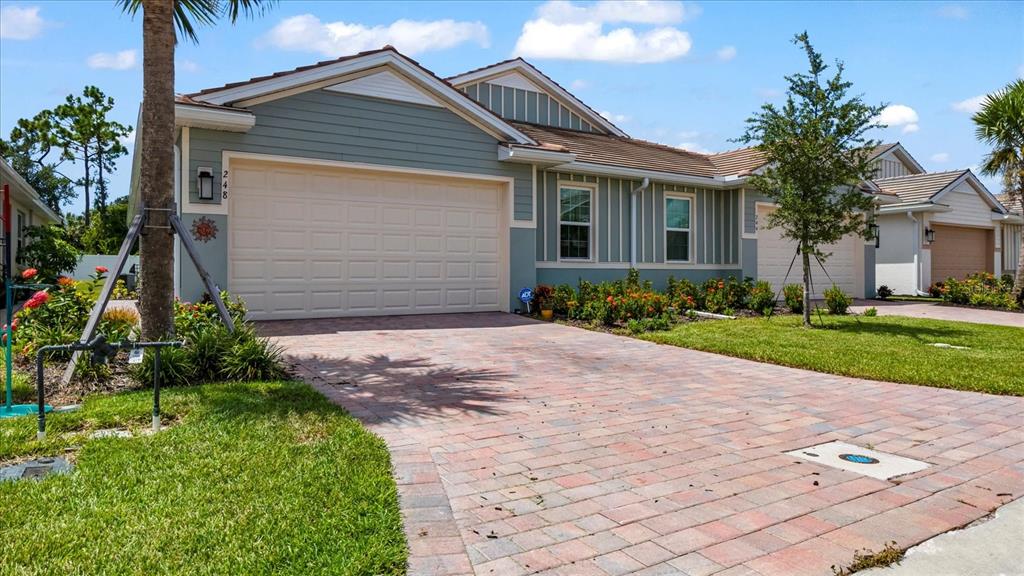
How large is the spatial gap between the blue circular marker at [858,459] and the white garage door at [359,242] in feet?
29.4

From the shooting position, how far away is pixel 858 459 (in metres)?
4.32

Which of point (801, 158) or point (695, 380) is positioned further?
point (801, 158)

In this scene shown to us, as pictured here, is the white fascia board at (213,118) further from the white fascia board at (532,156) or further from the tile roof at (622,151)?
the tile roof at (622,151)

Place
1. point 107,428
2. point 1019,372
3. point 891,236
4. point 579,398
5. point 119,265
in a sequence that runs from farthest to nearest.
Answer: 1. point 891,236
2. point 1019,372
3. point 119,265
4. point 579,398
5. point 107,428

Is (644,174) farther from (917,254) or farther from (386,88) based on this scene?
(917,254)

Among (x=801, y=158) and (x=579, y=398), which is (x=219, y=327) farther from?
(x=801, y=158)

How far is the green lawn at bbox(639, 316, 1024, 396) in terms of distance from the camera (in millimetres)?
7312

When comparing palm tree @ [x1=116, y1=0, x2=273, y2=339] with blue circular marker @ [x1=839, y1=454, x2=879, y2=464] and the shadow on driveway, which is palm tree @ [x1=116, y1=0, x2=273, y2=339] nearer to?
the shadow on driveway

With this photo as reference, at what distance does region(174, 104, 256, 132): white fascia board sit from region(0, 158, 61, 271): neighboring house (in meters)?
6.33

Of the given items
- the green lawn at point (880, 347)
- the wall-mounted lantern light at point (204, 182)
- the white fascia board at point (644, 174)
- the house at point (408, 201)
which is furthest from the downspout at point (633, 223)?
the wall-mounted lantern light at point (204, 182)

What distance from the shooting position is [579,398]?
19.9 ft

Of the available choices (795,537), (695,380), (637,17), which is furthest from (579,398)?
(637,17)

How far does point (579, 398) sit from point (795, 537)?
3068 millimetres

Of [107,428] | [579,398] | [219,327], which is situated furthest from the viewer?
[219,327]
